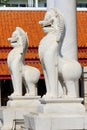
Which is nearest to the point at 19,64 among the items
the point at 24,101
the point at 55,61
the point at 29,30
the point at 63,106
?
the point at 24,101

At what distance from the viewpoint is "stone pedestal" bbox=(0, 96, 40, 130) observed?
40.3 ft

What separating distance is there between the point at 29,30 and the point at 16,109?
53.9 feet

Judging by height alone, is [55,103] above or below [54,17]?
below

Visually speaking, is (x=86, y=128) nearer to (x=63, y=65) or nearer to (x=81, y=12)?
(x=63, y=65)

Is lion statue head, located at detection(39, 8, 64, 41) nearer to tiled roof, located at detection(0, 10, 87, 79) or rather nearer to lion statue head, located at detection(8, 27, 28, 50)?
lion statue head, located at detection(8, 27, 28, 50)

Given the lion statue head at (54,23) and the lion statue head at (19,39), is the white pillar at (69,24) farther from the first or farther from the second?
the lion statue head at (54,23)

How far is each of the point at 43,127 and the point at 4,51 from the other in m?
18.0

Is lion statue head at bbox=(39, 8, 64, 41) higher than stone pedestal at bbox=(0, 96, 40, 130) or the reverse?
higher

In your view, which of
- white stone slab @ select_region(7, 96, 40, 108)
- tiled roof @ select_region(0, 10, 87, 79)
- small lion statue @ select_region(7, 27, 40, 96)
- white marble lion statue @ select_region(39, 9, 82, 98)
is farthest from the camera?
tiled roof @ select_region(0, 10, 87, 79)

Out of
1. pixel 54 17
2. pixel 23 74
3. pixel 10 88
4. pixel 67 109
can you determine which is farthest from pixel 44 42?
pixel 10 88

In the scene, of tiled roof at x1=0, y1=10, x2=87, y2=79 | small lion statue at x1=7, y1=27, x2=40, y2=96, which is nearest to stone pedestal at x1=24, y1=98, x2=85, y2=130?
small lion statue at x1=7, y1=27, x2=40, y2=96

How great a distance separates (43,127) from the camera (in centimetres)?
928

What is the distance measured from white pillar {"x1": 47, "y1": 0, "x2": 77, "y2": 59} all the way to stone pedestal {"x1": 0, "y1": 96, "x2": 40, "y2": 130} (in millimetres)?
1167

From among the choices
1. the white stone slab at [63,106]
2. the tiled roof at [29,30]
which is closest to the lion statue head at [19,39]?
the white stone slab at [63,106]
